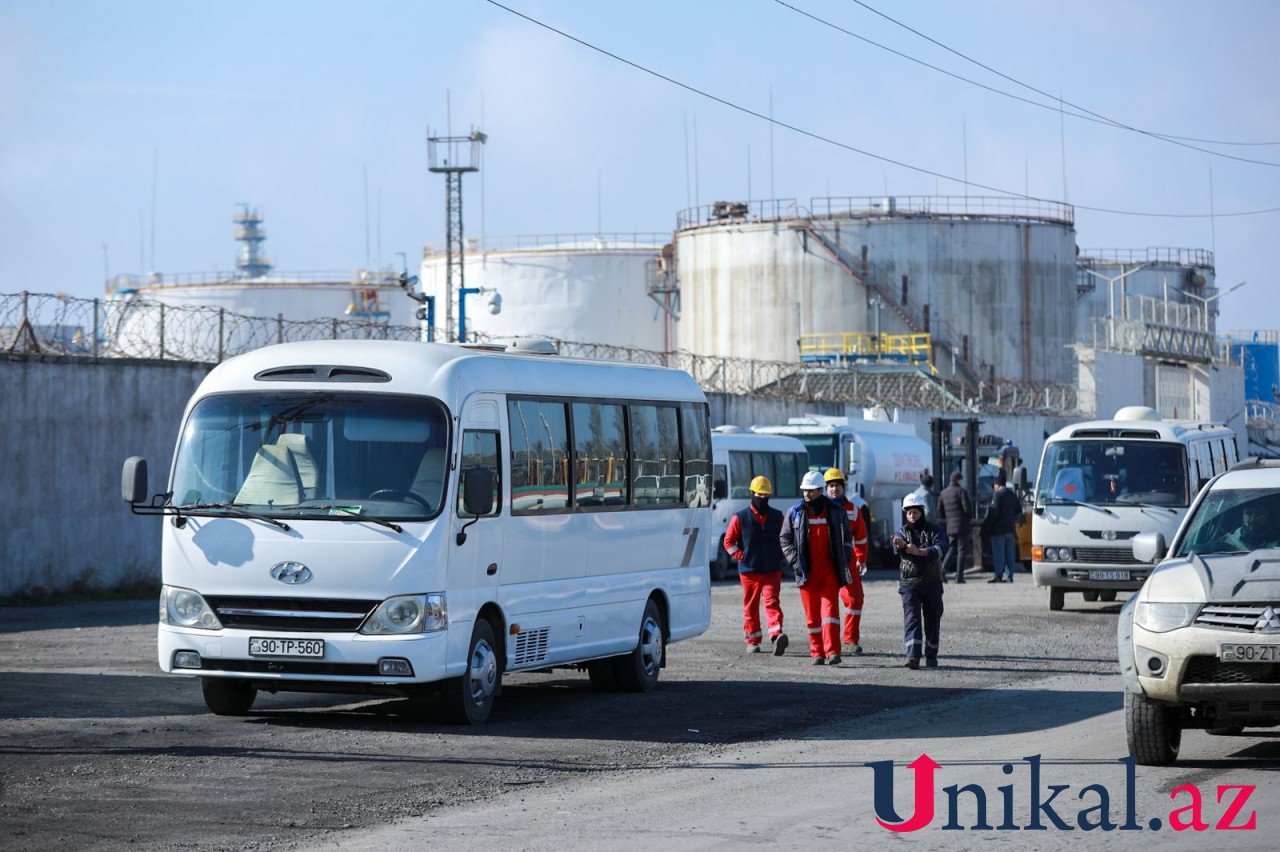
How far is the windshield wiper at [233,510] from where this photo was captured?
12.5 metres

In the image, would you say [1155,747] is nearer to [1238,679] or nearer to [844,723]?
[1238,679]

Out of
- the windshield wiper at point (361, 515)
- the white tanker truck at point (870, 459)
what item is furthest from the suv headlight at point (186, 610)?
the white tanker truck at point (870, 459)

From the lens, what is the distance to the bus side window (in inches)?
502

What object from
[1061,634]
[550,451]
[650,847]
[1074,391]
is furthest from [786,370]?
[650,847]

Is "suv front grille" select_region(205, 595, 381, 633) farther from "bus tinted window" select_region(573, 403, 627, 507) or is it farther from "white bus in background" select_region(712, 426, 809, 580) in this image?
"white bus in background" select_region(712, 426, 809, 580)

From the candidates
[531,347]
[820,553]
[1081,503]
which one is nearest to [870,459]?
[1081,503]

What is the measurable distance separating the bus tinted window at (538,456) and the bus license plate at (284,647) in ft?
6.50

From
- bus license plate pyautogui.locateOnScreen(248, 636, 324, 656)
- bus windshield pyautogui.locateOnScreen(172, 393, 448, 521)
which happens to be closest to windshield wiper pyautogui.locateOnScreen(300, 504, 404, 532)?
bus windshield pyautogui.locateOnScreen(172, 393, 448, 521)

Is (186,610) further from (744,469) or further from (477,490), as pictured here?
(744,469)

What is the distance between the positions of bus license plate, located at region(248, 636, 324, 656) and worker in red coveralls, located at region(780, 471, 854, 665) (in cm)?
644

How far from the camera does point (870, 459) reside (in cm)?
4069

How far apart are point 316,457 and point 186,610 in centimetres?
139

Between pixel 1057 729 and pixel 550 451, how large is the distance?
4367mm

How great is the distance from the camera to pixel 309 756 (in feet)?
37.4
